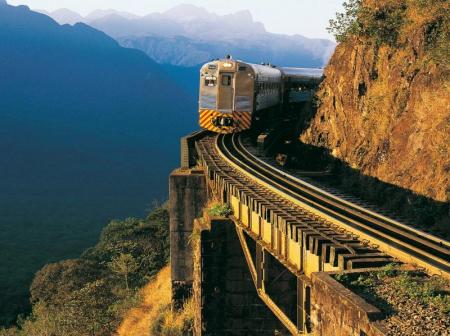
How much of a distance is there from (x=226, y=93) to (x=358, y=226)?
18559mm

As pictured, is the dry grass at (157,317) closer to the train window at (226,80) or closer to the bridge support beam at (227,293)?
the bridge support beam at (227,293)

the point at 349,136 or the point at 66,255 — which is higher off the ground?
the point at 349,136

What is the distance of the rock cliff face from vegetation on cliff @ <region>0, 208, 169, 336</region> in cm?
1522

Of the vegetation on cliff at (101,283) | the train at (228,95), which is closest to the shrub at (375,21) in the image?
the train at (228,95)

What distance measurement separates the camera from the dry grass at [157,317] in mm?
22422

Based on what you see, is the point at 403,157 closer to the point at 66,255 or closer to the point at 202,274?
the point at 202,274

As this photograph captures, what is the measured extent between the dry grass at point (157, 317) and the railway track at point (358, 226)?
23.0 ft

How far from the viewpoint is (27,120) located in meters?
197

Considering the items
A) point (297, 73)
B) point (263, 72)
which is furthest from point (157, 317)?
point (297, 73)

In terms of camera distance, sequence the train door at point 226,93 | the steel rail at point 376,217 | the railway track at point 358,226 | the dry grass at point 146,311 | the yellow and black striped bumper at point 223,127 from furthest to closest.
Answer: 1. the yellow and black striped bumper at point 223,127
2. the train door at point 226,93
3. the dry grass at point 146,311
4. the steel rail at point 376,217
5. the railway track at point 358,226

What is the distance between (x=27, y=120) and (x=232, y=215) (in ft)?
637

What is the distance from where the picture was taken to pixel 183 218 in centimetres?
2339

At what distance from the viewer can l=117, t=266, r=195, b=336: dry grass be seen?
73.6 ft

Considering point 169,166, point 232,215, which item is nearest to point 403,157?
point 232,215
